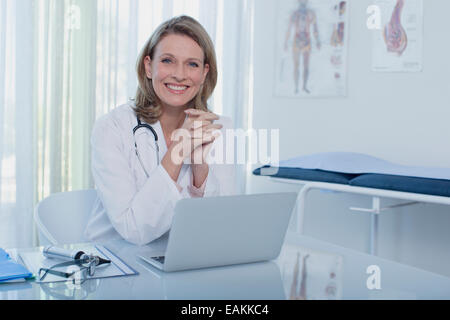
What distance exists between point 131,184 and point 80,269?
1.61ft

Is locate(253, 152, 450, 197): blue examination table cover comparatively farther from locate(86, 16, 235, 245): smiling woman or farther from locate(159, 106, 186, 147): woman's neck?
locate(159, 106, 186, 147): woman's neck

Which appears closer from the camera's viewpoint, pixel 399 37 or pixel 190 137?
pixel 190 137

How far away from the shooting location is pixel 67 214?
4.82 feet

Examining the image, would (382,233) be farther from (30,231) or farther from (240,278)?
(240,278)

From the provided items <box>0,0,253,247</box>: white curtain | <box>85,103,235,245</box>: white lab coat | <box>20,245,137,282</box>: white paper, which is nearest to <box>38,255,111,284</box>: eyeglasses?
<box>20,245,137,282</box>: white paper

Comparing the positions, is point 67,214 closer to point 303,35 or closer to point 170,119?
point 170,119

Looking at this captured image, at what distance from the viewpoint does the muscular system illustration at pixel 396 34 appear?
253 centimetres

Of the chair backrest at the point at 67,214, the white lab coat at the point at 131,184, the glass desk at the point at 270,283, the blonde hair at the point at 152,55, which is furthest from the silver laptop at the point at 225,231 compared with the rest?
the blonde hair at the point at 152,55

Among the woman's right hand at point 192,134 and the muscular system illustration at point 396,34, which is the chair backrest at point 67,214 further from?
the muscular system illustration at point 396,34

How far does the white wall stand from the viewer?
7.96ft

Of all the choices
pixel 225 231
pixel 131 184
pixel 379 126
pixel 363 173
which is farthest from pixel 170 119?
pixel 379 126

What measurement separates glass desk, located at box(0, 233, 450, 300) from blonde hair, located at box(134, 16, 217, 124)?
0.60 m

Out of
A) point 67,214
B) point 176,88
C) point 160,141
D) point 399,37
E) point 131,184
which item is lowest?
point 67,214
